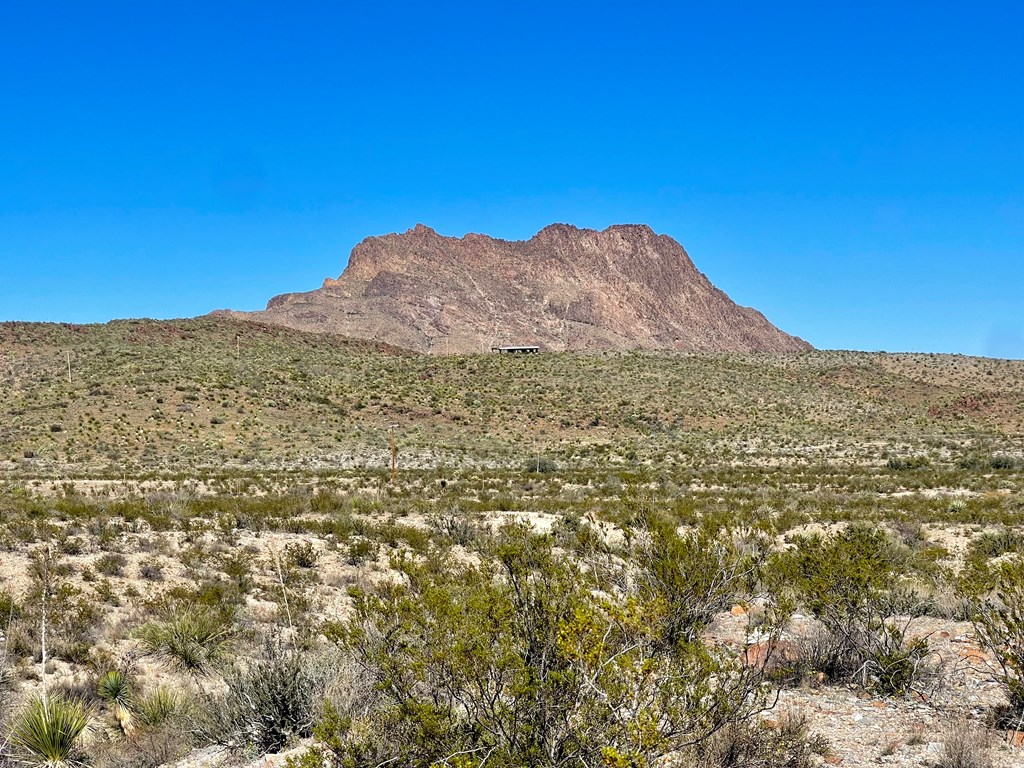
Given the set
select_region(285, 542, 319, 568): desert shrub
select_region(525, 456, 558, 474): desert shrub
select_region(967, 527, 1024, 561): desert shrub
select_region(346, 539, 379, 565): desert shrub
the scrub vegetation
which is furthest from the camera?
select_region(525, 456, 558, 474): desert shrub

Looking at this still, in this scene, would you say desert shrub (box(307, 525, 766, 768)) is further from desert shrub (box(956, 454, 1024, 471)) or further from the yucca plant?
desert shrub (box(956, 454, 1024, 471))

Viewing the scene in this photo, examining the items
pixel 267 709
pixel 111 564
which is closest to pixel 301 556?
pixel 111 564

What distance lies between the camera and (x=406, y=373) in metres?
64.9

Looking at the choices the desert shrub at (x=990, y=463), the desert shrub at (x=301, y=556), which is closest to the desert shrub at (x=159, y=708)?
the desert shrub at (x=301, y=556)

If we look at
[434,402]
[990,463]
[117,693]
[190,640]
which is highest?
[434,402]

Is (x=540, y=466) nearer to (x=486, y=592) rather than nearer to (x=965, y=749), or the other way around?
(x=965, y=749)

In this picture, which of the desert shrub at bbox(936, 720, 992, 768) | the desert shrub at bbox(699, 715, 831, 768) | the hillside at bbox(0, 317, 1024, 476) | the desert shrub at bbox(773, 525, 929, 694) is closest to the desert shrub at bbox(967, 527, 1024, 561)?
the desert shrub at bbox(773, 525, 929, 694)

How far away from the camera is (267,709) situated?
586 cm

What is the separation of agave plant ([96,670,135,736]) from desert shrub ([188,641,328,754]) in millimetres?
1159

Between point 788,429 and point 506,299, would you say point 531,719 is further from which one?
point 506,299

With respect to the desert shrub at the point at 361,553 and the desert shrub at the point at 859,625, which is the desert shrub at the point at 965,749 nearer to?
the desert shrub at the point at 859,625

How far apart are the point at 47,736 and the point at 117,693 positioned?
1545 mm

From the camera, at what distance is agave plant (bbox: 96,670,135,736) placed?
677cm

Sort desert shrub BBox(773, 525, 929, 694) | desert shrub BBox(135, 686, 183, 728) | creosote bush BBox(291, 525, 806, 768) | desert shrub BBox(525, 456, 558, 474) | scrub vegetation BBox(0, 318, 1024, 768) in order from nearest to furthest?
creosote bush BBox(291, 525, 806, 768)
scrub vegetation BBox(0, 318, 1024, 768)
desert shrub BBox(135, 686, 183, 728)
desert shrub BBox(773, 525, 929, 694)
desert shrub BBox(525, 456, 558, 474)
